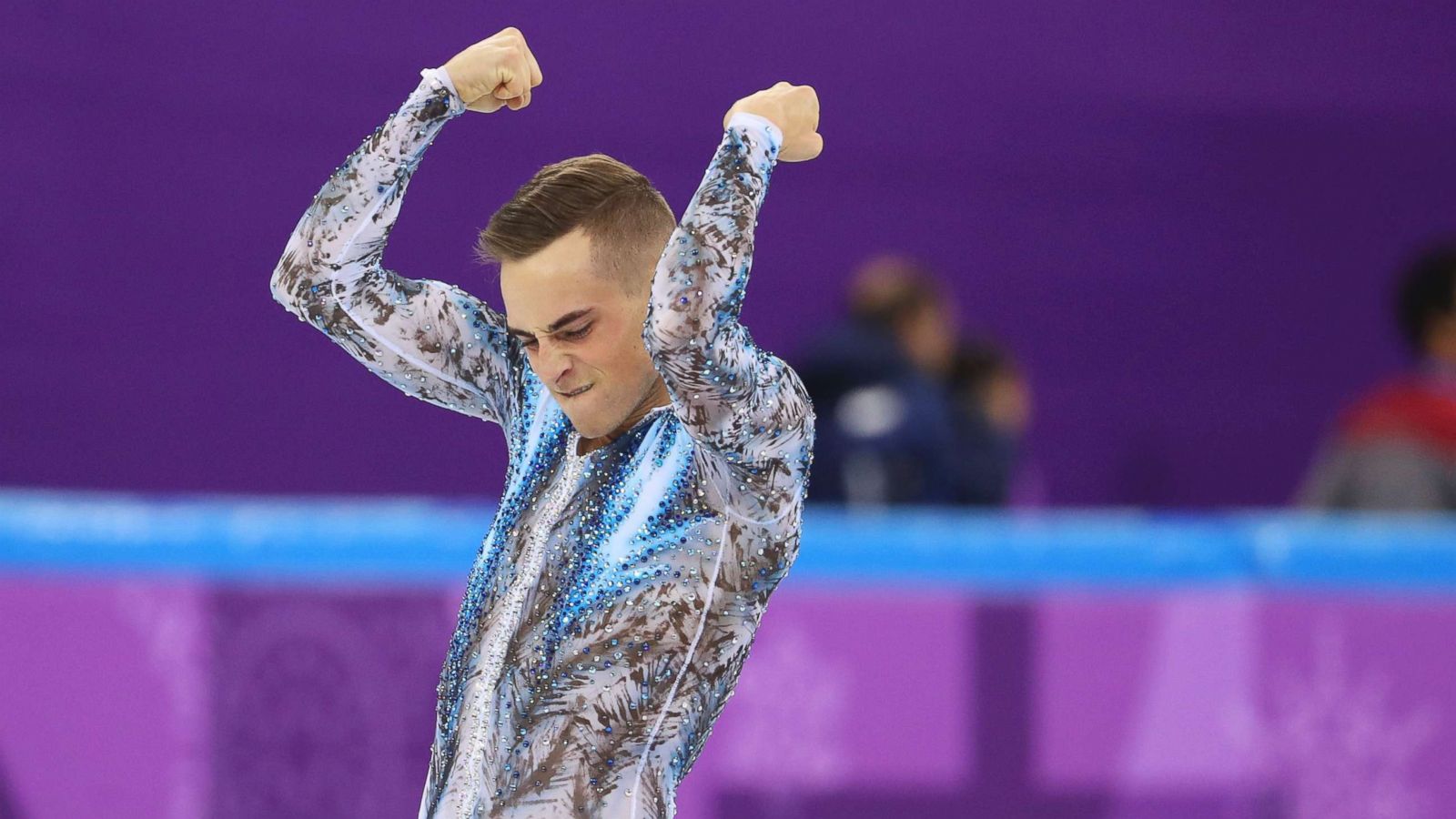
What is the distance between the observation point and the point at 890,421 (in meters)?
4.37

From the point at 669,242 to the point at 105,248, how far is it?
4407 millimetres

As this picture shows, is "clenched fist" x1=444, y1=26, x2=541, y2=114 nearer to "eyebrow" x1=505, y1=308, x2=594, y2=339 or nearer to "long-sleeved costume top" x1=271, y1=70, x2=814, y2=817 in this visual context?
"long-sleeved costume top" x1=271, y1=70, x2=814, y2=817

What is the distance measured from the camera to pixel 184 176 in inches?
221

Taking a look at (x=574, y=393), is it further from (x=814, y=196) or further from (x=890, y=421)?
(x=814, y=196)

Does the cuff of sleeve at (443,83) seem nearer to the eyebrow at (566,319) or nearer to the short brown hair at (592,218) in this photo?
the short brown hair at (592,218)

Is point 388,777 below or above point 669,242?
below

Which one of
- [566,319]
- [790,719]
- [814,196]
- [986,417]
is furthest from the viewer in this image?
[814,196]

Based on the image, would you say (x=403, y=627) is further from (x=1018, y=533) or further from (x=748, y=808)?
(x=1018, y=533)

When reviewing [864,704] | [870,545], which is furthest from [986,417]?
[864,704]

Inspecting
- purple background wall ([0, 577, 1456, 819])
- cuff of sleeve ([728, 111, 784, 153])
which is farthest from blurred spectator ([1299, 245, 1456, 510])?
cuff of sleeve ([728, 111, 784, 153])

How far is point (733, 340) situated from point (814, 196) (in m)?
4.67

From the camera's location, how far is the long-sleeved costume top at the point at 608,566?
5.43 feet

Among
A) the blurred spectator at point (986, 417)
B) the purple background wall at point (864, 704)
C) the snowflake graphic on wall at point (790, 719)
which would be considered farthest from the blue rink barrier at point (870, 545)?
the blurred spectator at point (986, 417)

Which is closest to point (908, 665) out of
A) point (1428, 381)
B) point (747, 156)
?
point (1428, 381)
